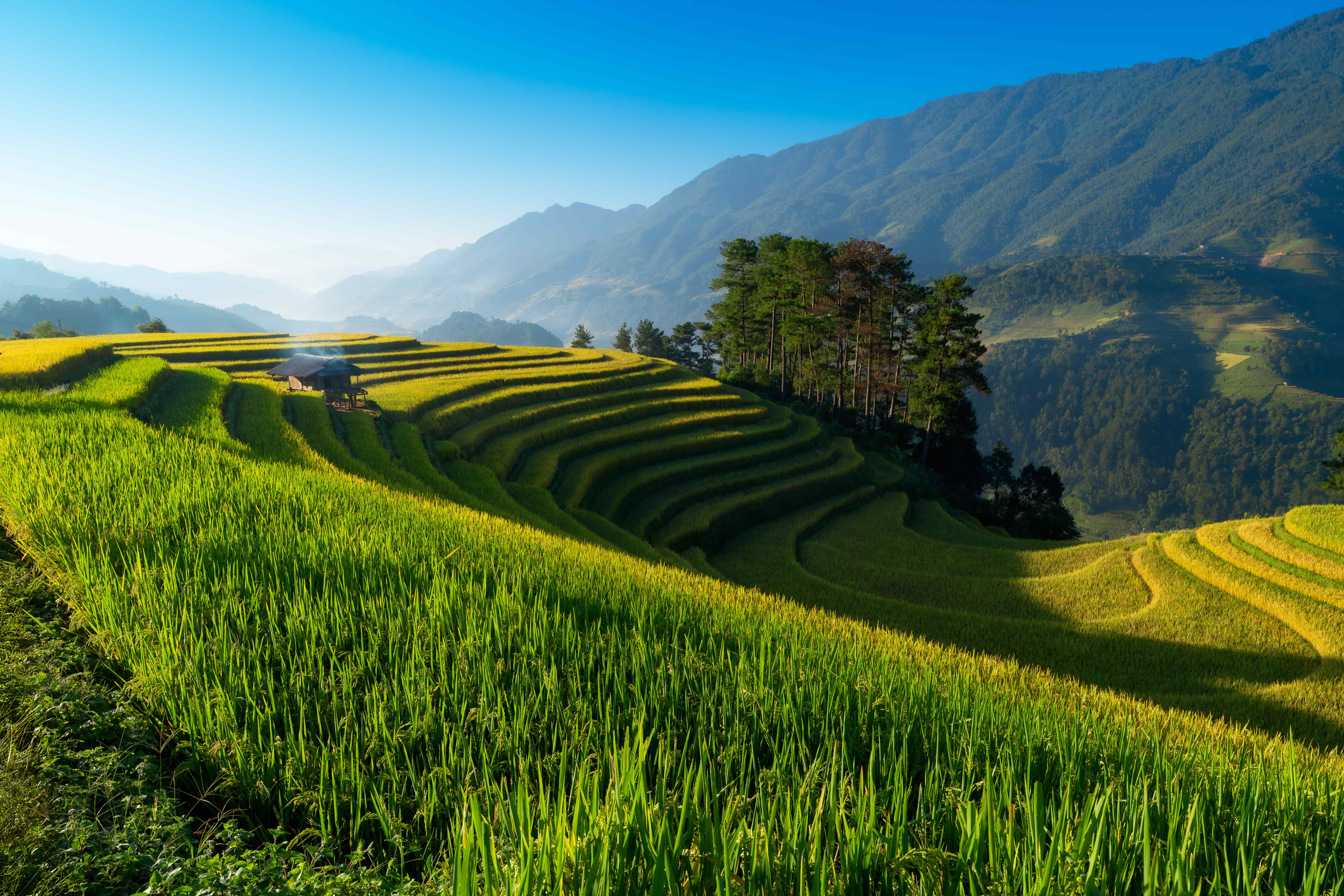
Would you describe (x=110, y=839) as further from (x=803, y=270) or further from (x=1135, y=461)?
(x=1135, y=461)

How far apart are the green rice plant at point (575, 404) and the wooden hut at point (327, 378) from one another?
465cm

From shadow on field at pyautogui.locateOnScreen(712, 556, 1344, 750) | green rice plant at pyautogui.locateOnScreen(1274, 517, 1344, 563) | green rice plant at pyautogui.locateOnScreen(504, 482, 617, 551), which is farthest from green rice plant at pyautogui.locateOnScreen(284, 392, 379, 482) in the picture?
green rice plant at pyautogui.locateOnScreen(1274, 517, 1344, 563)

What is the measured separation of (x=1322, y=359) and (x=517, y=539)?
697ft

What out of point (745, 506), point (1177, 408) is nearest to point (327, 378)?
point (745, 506)

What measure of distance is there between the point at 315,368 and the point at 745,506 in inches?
682

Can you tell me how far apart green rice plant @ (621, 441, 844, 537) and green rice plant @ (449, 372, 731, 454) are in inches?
237

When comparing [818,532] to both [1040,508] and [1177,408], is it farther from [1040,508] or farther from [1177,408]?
[1177,408]

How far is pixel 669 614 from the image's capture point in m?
5.02

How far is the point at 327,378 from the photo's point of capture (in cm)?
2305

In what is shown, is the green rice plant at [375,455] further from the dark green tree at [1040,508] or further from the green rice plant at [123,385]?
the dark green tree at [1040,508]

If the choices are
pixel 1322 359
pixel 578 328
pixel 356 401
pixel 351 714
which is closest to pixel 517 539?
pixel 351 714

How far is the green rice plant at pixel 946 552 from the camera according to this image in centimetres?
1797

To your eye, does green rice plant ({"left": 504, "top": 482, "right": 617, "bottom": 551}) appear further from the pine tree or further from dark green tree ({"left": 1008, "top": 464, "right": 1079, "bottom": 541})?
the pine tree

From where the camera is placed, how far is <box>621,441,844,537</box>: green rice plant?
19922mm
